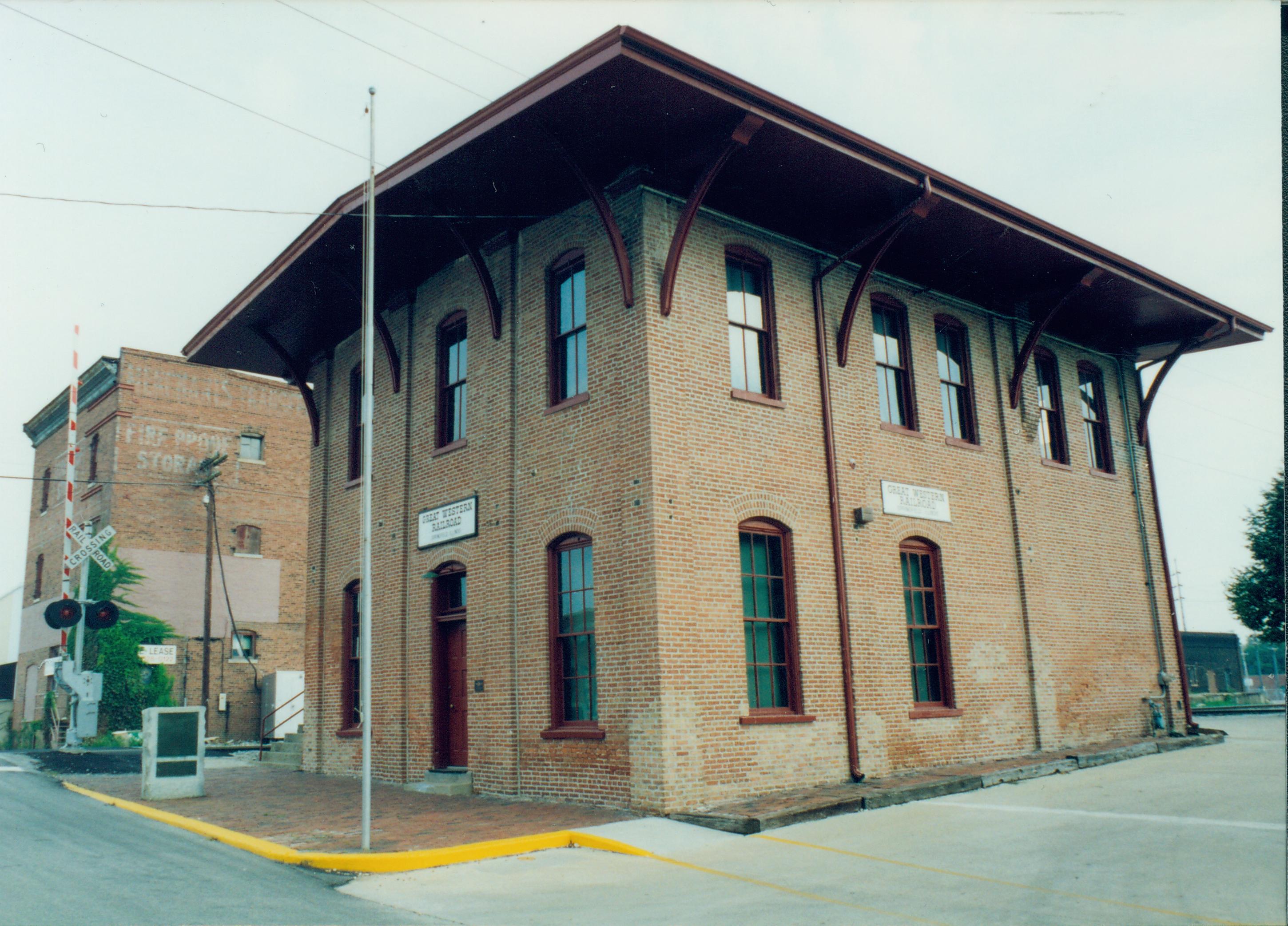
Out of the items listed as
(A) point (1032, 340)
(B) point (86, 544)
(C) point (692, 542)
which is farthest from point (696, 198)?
(B) point (86, 544)

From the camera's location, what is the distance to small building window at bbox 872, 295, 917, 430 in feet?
50.6

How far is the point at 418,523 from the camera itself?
1573cm

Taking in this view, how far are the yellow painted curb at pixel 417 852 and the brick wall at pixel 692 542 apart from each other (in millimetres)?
1381

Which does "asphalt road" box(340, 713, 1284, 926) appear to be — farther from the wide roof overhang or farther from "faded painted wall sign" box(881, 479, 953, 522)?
the wide roof overhang

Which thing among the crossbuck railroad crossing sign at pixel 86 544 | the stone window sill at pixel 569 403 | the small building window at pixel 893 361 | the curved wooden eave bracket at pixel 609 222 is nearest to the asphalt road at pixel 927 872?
the stone window sill at pixel 569 403

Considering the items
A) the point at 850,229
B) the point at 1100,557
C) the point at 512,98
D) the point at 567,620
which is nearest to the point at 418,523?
the point at 567,620

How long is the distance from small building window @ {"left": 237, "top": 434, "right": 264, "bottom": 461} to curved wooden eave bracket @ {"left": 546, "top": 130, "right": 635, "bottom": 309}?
22611 mm

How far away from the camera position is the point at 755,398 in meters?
13.1

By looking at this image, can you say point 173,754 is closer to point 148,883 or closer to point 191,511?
point 148,883

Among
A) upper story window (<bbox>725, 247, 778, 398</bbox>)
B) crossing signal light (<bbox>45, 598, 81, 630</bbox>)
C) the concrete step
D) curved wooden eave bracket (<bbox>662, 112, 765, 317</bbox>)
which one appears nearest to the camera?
curved wooden eave bracket (<bbox>662, 112, 765, 317</bbox>)

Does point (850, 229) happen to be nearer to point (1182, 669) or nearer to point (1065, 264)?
point (1065, 264)

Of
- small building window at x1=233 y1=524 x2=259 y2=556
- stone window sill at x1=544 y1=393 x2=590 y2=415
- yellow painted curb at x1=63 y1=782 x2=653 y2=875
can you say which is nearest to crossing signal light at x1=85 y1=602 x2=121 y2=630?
yellow painted curb at x1=63 y1=782 x2=653 y2=875

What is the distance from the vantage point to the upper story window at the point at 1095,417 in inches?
760

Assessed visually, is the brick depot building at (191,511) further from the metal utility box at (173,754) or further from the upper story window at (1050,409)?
the upper story window at (1050,409)
